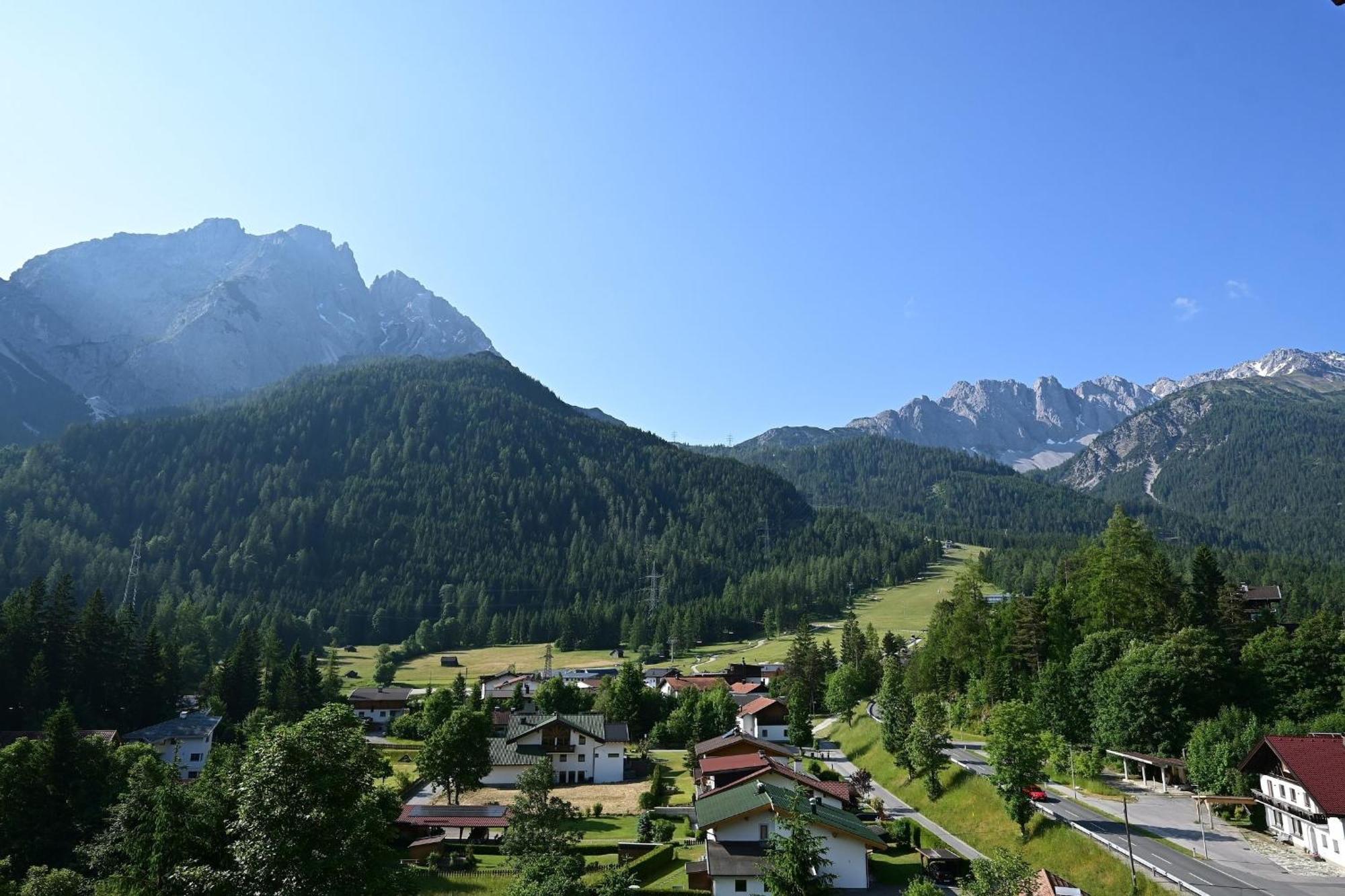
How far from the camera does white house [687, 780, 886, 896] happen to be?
44.2 meters

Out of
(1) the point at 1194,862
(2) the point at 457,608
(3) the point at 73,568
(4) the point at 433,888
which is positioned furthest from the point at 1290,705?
(3) the point at 73,568

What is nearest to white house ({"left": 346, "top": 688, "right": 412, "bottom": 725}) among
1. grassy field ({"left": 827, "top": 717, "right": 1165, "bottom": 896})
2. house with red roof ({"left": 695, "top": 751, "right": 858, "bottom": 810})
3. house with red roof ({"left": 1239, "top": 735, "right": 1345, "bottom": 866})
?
house with red roof ({"left": 695, "top": 751, "right": 858, "bottom": 810})

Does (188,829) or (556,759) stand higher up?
(188,829)

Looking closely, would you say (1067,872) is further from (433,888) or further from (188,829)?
(188,829)

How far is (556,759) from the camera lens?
3179 inches

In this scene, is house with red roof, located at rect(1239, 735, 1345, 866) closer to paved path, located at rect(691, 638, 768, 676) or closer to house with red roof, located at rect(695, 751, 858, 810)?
house with red roof, located at rect(695, 751, 858, 810)

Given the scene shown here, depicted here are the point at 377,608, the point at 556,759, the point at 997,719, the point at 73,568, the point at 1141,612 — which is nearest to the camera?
the point at 997,719

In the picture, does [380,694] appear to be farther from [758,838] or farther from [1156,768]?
[1156,768]

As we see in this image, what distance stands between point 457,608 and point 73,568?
3306 inches

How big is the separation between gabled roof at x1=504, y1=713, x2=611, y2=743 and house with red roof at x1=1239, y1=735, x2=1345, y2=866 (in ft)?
179

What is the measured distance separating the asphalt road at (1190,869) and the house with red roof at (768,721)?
44.5 m

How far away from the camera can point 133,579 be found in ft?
591

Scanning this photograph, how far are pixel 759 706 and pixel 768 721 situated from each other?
198 centimetres

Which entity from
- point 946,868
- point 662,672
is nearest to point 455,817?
point 946,868
